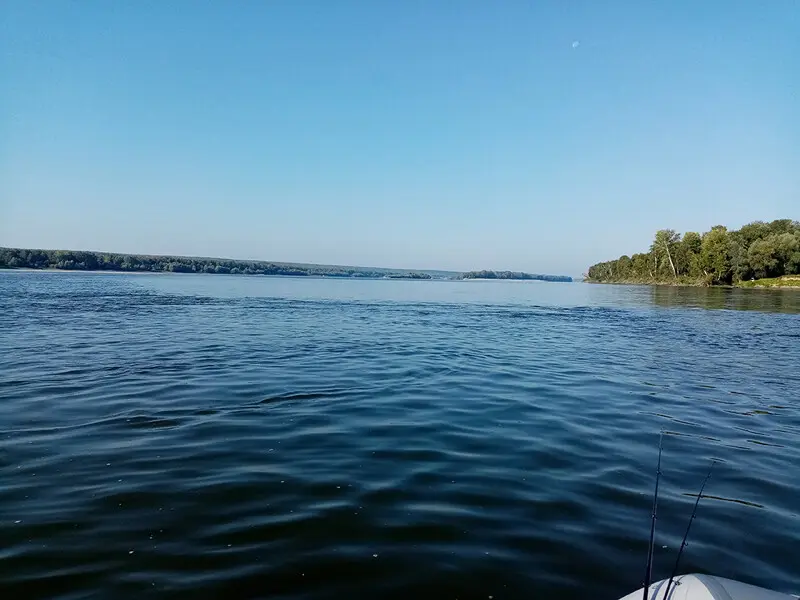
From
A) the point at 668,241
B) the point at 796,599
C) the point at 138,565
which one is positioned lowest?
the point at 138,565

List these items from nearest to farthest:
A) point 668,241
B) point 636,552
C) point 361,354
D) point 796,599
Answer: point 796,599 < point 636,552 < point 361,354 < point 668,241

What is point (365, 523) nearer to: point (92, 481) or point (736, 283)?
point (92, 481)

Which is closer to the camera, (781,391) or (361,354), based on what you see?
(781,391)

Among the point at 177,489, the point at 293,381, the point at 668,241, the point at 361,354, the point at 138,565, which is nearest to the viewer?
the point at 138,565

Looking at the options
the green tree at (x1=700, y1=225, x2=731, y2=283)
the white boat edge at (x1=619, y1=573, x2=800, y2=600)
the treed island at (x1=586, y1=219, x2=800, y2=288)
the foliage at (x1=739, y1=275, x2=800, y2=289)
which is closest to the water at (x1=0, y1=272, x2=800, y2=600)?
the white boat edge at (x1=619, y1=573, x2=800, y2=600)

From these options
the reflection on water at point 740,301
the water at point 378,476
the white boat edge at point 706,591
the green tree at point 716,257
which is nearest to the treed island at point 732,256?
the green tree at point 716,257

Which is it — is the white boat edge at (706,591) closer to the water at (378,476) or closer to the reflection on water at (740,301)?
the water at (378,476)

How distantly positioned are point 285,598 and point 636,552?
3226 mm

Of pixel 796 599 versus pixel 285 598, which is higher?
pixel 796 599

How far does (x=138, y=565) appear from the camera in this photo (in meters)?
4.48

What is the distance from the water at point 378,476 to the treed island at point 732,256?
346 ft

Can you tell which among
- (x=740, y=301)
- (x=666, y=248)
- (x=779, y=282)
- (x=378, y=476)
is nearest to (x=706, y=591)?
(x=378, y=476)

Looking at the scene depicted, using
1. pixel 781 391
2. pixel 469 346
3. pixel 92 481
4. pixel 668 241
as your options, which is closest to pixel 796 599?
pixel 92 481

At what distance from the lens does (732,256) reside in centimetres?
10700
